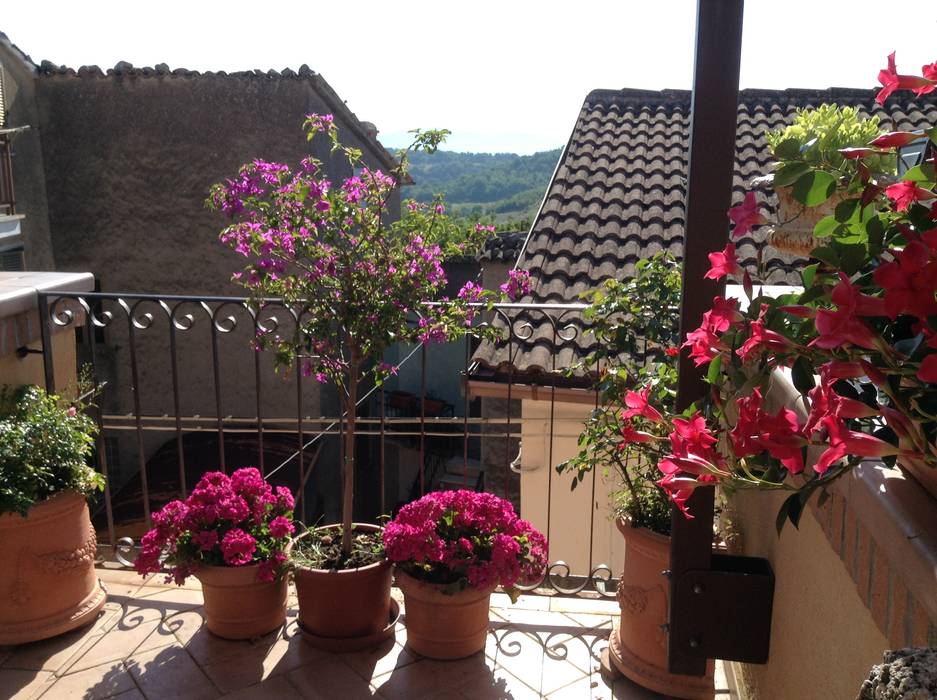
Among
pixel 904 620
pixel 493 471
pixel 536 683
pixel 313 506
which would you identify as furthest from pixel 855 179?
pixel 313 506

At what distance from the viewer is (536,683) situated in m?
2.51

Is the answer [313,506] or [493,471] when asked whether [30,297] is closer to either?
[493,471]

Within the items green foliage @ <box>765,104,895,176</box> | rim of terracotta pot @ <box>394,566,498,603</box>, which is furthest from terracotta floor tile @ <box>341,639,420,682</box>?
green foliage @ <box>765,104,895,176</box>

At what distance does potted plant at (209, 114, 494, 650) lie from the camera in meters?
2.40

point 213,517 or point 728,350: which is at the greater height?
point 728,350

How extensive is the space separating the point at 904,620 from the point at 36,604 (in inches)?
102

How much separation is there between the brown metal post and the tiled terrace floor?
0.90 metres

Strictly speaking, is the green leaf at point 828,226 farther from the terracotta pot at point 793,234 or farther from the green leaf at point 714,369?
the terracotta pot at point 793,234

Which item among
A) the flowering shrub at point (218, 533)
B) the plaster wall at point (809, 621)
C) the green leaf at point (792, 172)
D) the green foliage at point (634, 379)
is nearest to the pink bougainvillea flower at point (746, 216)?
the green leaf at point (792, 172)

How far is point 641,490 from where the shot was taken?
7.89ft

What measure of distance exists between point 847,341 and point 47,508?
2520mm

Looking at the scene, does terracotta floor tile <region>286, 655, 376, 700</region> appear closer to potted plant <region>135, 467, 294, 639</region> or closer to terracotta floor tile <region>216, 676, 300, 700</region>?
terracotta floor tile <region>216, 676, 300, 700</region>

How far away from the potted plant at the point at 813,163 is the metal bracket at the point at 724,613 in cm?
79

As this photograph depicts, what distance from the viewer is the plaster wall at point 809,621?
3.88 feet
